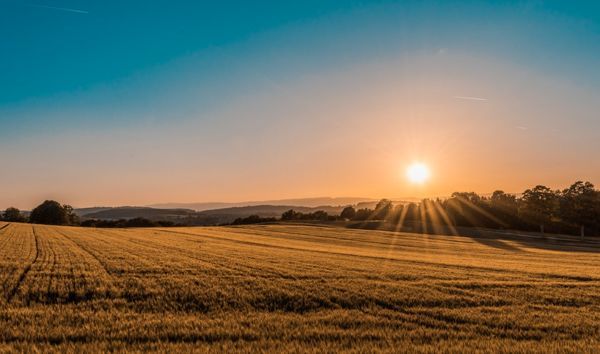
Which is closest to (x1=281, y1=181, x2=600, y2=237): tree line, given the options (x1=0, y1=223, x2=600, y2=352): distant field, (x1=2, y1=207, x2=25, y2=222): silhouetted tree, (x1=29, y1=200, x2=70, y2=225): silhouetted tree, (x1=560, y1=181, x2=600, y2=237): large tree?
(x1=560, y1=181, x2=600, y2=237): large tree

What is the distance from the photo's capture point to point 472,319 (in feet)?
38.1

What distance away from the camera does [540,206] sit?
8669 cm

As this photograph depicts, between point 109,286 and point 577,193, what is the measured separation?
10141 centimetres

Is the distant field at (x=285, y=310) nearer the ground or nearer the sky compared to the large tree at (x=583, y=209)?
nearer the ground

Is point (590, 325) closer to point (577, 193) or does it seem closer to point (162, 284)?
point (162, 284)

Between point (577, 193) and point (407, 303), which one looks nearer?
point (407, 303)

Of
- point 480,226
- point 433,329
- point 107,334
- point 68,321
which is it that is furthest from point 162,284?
point 480,226

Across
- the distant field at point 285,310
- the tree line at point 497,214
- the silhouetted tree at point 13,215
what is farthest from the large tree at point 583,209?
the silhouetted tree at point 13,215

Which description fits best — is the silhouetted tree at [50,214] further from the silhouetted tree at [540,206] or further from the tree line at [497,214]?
the silhouetted tree at [540,206]

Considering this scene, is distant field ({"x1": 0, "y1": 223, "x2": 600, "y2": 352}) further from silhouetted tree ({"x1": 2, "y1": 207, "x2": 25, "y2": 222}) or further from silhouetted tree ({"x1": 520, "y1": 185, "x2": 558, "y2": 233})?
silhouetted tree ({"x1": 2, "y1": 207, "x2": 25, "y2": 222})

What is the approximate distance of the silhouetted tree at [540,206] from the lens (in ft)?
284

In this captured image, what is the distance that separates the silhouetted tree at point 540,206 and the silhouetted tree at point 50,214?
121418 millimetres

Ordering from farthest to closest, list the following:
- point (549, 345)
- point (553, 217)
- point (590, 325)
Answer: point (553, 217) → point (590, 325) → point (549, 345)

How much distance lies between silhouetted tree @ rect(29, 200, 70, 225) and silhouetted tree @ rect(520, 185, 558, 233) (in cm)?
12142
